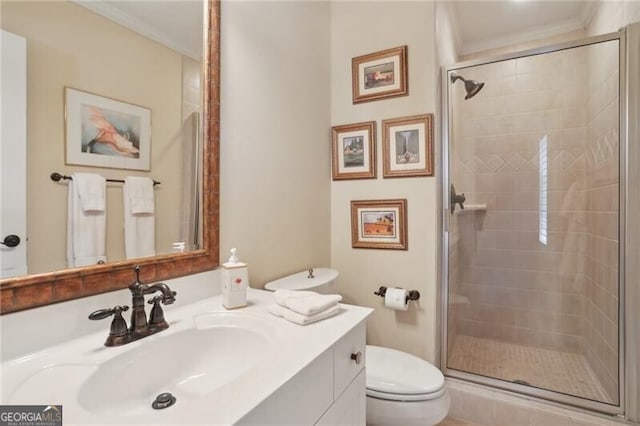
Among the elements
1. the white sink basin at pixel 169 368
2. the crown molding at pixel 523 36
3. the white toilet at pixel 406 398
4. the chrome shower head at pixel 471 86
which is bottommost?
the white toilet at pixel 406 398

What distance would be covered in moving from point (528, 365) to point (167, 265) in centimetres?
209

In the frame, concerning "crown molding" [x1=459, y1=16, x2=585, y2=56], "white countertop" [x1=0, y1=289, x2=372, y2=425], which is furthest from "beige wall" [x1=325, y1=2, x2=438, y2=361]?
"crown molding" [x1=459, y1=16, x2=585, y2=56]

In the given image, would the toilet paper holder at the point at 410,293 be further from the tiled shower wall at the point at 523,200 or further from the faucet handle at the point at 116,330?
the faucet handle at the point at 116,330

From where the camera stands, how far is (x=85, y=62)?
A: 83 cm

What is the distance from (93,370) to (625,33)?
2443 millimetres

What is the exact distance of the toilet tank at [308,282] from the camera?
145 cm

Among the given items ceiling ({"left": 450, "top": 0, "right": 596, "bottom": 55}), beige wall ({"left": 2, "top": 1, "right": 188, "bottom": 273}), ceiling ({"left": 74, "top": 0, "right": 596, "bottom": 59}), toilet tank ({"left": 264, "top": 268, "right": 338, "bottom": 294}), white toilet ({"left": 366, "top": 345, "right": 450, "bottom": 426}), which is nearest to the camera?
beige wall ({"left": 2, "top": 1, "right": 188, "bottom": 273})

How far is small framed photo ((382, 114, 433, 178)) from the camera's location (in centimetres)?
175

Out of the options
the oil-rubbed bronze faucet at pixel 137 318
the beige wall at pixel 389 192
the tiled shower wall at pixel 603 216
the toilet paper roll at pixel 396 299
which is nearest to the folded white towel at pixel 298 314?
the oil-rubbed bronze faucet at pixel 137 318

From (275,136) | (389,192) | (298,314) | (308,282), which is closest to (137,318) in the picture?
(298,314)

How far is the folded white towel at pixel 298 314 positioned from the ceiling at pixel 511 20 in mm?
2388

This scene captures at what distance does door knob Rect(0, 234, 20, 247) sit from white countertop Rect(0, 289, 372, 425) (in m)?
0.25

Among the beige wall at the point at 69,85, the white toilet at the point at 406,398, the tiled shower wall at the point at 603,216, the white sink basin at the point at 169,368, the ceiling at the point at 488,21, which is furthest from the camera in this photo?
the tiled shower wall at the point at 603,216

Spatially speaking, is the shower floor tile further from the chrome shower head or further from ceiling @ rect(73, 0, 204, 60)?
ceiling @ rect(73, 0, 204, 60)
